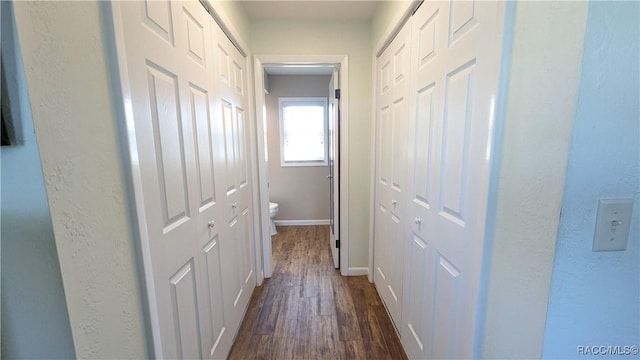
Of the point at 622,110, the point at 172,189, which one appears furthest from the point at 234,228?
the point at 622,110

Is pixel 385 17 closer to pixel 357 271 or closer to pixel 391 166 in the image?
pixel 391 166

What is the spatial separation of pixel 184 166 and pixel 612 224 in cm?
136

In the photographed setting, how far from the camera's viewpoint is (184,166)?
3.27 feet

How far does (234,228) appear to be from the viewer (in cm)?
162

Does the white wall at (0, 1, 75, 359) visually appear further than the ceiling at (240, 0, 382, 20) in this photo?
No

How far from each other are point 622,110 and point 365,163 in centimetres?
172

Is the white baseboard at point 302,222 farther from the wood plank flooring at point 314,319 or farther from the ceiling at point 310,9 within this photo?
the ceiling at point 310,9

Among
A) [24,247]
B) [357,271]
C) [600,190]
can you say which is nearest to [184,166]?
[24,247]

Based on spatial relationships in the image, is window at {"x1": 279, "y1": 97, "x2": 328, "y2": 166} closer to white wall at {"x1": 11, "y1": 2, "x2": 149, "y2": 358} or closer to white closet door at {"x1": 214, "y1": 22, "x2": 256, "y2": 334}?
white closet door at {"x1": 214, "y1": 22, "x2": 256, "y2": 334}

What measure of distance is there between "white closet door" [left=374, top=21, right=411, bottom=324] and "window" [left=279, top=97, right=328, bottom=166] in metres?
1.81

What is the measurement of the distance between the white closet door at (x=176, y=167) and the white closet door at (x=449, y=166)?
1.05 metres

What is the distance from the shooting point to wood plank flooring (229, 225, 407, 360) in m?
1.52

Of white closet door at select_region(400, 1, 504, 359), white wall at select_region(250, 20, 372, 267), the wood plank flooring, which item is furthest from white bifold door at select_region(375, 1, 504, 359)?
white wall at select_region(250, 20, 372, 267)

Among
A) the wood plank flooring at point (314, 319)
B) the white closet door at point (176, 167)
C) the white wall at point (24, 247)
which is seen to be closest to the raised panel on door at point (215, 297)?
the white closet door at point (176, 167)
